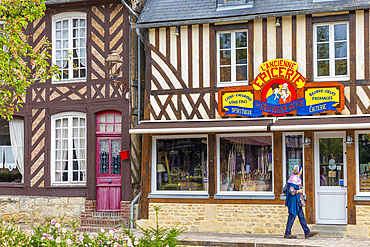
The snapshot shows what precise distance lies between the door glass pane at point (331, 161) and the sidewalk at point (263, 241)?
1.27 meters

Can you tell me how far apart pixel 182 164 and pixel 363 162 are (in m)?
4.05

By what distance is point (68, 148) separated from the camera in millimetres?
15461

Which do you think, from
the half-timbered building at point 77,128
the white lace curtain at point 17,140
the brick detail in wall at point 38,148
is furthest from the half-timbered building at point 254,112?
the white lace curtain at point 17,140

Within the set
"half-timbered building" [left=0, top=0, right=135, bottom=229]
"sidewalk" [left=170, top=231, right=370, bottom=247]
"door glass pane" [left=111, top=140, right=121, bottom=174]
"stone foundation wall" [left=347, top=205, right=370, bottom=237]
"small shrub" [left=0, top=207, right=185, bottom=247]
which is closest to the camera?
"small shrub" [left=0, top=207, right=185, bottom=247]

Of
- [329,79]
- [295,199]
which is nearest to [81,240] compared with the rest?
[295,199]

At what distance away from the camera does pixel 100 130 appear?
15.3 metres

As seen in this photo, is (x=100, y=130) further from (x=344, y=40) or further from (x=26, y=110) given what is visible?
(x=344, y=40)

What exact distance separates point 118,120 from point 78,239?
8.01m

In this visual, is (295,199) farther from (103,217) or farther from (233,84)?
(103,217)

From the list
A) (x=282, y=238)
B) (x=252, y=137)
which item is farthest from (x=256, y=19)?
(x=282, y=238)

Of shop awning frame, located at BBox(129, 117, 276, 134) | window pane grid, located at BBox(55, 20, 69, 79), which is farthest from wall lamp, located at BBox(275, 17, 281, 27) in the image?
window pane grid, located at BBox(55, 20, 69, 79)

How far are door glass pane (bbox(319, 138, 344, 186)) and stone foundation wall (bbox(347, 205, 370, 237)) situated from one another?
74 cm

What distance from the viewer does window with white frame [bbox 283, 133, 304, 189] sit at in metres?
13.1

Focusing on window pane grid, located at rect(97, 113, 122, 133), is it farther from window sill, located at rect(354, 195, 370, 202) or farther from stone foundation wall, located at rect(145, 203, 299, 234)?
window sill, located at rect(354, 195, 370, 202)
